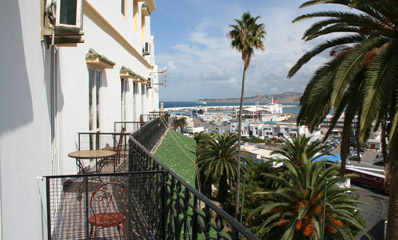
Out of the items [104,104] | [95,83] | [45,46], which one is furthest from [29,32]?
[104,104]

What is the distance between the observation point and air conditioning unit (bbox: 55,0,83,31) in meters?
4.45

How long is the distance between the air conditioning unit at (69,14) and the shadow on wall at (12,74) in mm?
1367

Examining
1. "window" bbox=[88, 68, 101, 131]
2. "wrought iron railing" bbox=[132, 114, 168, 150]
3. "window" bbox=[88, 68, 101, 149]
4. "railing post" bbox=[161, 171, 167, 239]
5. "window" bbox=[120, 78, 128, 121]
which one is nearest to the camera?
"railing post" bbox=[161, 171, 167, 239]

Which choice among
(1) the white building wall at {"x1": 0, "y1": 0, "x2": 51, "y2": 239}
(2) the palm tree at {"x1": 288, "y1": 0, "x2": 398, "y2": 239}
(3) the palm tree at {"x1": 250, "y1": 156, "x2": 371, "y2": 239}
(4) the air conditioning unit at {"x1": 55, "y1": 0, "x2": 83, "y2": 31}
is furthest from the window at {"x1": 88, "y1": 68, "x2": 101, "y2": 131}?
(3) the palm tree at {"x1": 250, "y1": 156, "x2": 371, "y2": 239}

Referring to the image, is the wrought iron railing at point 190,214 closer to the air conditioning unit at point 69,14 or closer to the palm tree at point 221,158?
the air conditioning unit at point 69,14

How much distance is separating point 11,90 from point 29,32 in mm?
1133

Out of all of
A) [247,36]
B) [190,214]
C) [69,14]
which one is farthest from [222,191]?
[190,214]

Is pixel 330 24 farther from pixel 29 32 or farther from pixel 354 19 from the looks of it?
pixel 29 32

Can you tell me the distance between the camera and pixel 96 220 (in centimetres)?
386

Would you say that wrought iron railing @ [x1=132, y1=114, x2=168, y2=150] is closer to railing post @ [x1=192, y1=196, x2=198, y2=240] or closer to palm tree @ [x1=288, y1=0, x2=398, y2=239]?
railing post @ [x1=192, y1=196, x2=198, y2=240]

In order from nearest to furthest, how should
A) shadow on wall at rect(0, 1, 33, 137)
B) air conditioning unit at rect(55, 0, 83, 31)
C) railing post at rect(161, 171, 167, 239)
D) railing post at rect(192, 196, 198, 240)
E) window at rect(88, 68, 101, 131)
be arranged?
railing post at rect(192, 196, 198, 240)
shadow on wall at rect(0, 1, 33, 137)
railing post at rect(161, 171, 167, 239)
air conditioning unit at rect(55, 0, 83, 31)
window at rect(88, 68, 101, 131)

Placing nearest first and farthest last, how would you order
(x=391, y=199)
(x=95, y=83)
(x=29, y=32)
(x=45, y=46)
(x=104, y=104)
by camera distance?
(x=29, y=32), (x=45, y=46), (x=391, y=199), (x=95, y=83), (x=104, y=104)

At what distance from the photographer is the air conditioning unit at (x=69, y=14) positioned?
175 inches

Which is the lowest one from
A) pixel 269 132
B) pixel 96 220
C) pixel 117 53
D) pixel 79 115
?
pixel 269 132
